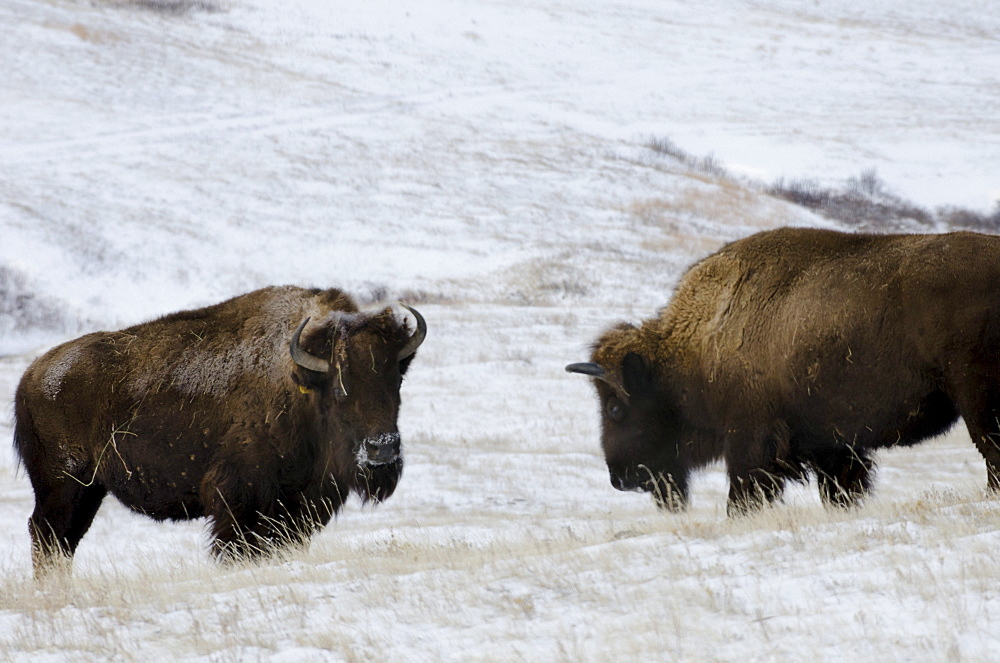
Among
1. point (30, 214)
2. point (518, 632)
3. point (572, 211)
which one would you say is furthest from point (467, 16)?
point (518, 632)

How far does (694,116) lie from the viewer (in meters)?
51.2

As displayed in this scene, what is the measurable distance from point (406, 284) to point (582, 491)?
18.5 meters

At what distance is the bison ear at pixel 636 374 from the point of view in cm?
791

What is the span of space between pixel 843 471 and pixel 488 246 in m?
27.8

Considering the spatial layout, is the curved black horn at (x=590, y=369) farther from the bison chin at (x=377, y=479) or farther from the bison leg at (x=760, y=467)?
the bison chin at (x=377, y=479)

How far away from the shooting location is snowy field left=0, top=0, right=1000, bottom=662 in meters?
4.44

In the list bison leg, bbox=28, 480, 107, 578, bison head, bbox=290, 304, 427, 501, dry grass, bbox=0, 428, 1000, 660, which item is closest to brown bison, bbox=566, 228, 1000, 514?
dry grass, bbox=0, 428, 1000, 660

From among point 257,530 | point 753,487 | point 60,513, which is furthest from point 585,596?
point 60,513

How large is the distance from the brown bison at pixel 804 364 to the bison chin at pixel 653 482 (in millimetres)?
15

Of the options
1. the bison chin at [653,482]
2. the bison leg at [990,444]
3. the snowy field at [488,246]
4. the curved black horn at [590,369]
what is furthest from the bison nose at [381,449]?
the bison leg at [990,444]

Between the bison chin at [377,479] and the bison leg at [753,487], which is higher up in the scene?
the bison leg at [753,487]

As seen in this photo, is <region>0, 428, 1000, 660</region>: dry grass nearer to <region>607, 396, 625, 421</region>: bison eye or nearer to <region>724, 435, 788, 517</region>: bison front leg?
<region>724, 435, 788, 517</region>: bison front leg

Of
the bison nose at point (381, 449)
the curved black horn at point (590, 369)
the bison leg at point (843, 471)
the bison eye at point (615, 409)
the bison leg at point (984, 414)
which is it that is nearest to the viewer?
the bison leg at point (984, 414)

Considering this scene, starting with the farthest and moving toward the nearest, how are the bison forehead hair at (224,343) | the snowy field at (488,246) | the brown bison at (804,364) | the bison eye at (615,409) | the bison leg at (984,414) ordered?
Answer: the bison eye at (615,409) < the bison forehead hair at (224,343) < the brown bison at (804,364) < the bison leg at (984,414) < the snowy field at (488,246)
